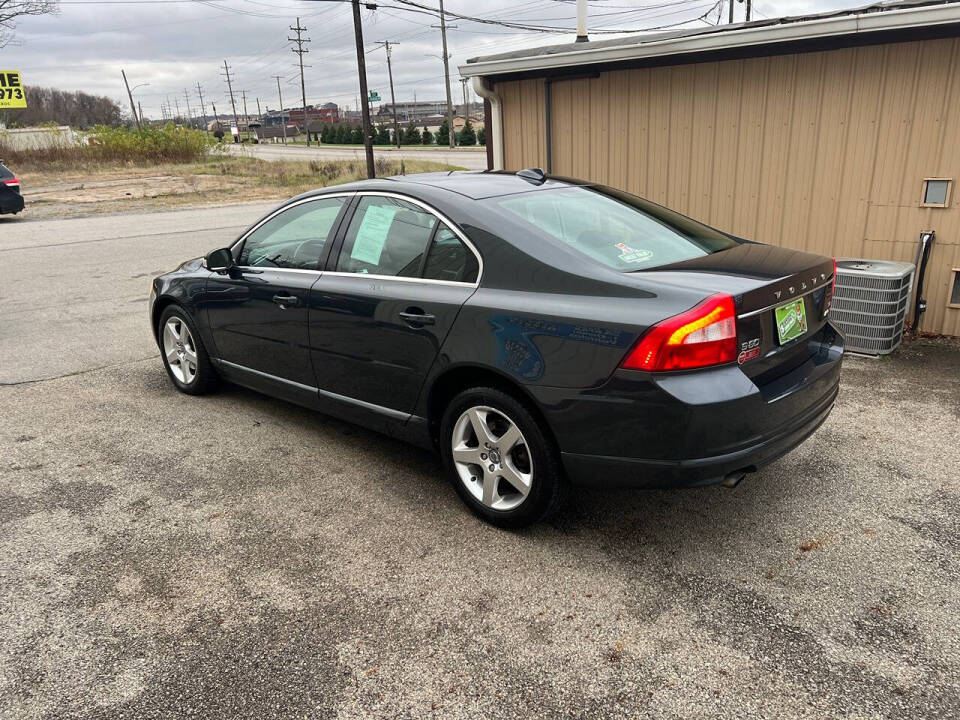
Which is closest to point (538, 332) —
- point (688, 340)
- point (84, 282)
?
point (688, 340)

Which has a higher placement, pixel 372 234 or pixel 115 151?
pixel 372 234

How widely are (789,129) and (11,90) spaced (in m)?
40.9

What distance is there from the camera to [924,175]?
18.7 ft

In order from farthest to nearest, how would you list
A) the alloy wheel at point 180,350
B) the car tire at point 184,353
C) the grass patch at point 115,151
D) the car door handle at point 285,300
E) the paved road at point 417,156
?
the paved road at point 417,156 → the grass patch at point 115,151 → the alloy wheel at point 180,350 → the car tire at point 184,353 → the car door handle at point 285,300

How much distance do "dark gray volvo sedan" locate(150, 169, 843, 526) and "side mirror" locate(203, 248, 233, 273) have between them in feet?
0.78

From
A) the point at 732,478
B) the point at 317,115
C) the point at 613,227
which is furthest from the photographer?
the point at 317,115

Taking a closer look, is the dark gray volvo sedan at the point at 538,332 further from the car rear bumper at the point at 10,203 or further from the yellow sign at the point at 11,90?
the yellow sign at the point at 11,90

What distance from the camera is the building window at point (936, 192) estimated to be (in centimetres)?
562

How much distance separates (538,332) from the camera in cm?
291

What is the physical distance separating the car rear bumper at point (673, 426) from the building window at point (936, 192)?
148 inches

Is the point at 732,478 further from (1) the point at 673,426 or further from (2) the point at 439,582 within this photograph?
(2) the point at 439,582

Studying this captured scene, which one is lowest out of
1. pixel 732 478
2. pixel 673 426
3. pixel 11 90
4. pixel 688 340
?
pixel 732 478

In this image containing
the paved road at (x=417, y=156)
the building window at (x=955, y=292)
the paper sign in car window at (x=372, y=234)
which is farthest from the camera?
the paved road at (x=417, y=156)

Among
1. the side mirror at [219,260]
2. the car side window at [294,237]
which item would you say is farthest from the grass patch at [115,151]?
the car side window at [294,237]
